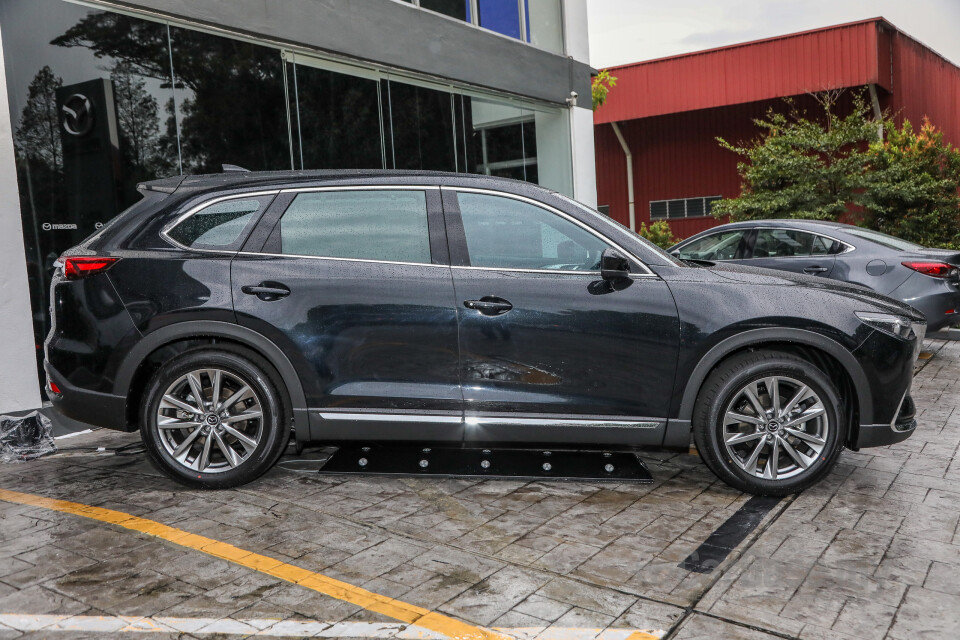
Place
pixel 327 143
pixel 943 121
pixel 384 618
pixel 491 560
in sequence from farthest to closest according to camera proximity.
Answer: pixel 943 121 < pixel 327 143 < pixel 491 560 < pixel 384 618

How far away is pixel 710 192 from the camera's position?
2717 cm

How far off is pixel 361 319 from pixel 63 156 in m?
4.11

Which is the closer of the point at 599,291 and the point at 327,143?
the point at 599,291

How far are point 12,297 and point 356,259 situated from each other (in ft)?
11.9

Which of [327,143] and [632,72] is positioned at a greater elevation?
[632,72]

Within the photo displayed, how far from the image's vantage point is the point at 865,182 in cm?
1645

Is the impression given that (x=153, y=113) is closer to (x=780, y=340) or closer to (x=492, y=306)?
(x=492, y=306)

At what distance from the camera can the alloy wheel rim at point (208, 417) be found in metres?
4.86

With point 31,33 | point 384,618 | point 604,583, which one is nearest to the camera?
point 384,618

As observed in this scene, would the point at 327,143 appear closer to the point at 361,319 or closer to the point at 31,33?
the point at 31,33

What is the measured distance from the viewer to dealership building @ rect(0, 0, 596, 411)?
7031 millimetres

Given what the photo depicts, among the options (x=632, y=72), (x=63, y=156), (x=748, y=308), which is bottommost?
(x=748, y=308)

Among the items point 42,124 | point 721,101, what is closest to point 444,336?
point 42,124

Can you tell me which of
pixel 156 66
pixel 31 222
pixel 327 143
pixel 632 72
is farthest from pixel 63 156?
pixel 632 72
